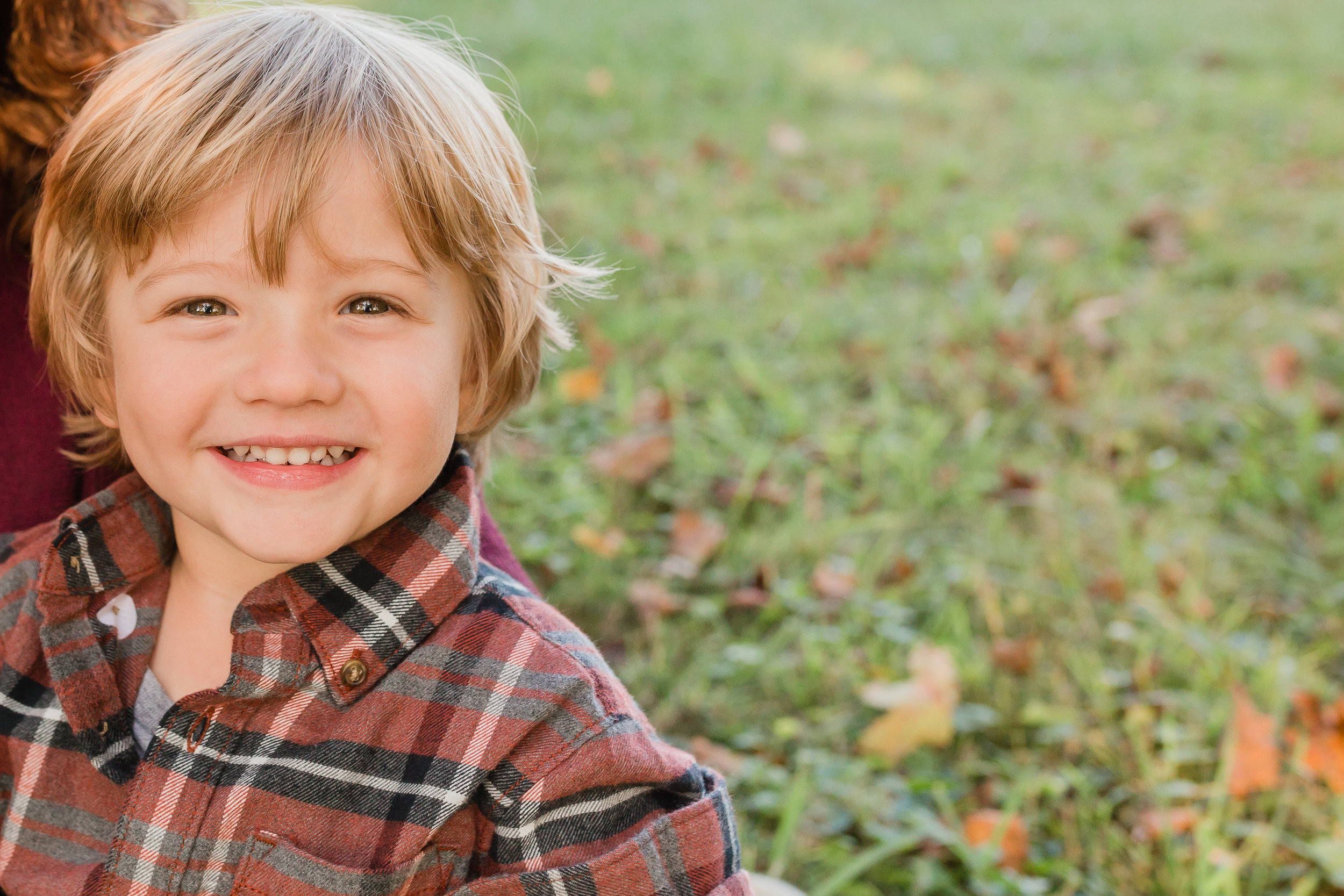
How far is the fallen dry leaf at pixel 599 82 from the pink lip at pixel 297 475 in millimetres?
3891

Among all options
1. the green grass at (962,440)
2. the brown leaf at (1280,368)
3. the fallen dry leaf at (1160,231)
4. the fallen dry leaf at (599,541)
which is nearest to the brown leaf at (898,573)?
the green grass at (962,440)

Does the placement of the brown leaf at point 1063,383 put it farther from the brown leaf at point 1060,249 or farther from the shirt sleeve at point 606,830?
the shirt sleeve at point 606,830

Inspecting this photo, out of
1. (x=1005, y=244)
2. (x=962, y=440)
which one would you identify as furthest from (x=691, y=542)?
(x=1005, y=244)

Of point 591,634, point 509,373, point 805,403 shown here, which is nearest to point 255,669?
point 509,373

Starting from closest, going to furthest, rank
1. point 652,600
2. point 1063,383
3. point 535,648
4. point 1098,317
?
point 535,648 → point 652,600 → point 1063,383 → point 1098,317

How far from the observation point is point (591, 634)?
2320mm

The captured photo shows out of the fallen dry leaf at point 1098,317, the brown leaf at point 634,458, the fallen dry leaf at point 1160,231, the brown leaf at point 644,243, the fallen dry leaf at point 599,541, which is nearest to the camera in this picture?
the fallen dry leaf at point 599,541

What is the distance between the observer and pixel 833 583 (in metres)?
2.44

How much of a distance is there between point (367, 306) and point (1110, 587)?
172 centimetres

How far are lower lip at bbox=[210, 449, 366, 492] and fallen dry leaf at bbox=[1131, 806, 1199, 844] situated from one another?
1.36m

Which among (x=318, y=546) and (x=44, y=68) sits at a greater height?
(x=44, y=68)

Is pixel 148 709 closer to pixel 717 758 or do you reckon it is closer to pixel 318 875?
pixel 318 875

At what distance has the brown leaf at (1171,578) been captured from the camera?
243 cm

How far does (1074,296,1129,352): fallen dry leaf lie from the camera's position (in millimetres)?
3293
